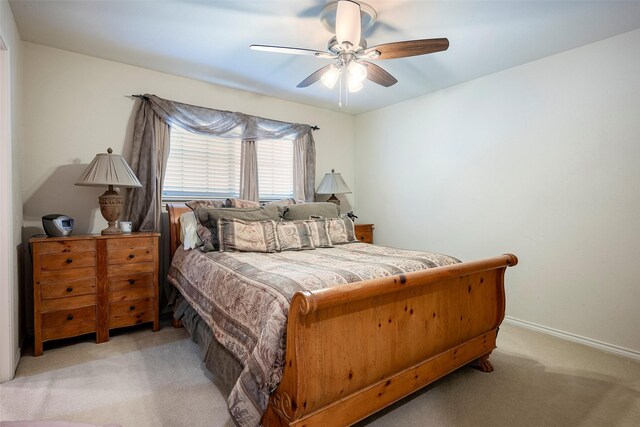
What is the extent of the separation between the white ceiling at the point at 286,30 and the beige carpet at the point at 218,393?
2.48 meters

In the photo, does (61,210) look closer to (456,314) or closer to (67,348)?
(67,348)

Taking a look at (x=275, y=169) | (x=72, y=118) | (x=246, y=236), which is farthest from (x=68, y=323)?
(x=275, y=169)

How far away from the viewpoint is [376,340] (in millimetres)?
1593

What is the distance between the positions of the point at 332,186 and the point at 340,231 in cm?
118

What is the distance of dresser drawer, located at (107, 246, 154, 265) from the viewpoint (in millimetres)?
2658

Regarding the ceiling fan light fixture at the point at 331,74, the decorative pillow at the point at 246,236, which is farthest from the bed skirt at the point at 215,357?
the ceiling fan light fixture at the point at 331,74

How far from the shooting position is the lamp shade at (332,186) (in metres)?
4.22

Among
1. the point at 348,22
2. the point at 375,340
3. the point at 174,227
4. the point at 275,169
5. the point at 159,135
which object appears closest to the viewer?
the point at 375,340

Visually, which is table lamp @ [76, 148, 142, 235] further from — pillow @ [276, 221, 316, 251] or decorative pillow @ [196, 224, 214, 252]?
pillow @ [276, 221, 316, 251]

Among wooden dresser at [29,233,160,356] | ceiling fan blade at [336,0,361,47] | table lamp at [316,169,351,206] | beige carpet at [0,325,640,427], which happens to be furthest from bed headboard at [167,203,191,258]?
ceiling fan blade at [336,0,361,47]

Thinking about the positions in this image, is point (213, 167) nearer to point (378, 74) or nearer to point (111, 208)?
point (111, 208)

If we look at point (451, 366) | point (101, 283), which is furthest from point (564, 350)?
point (101, 283)

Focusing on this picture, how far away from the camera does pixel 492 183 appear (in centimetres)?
333

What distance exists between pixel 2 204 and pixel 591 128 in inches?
171
